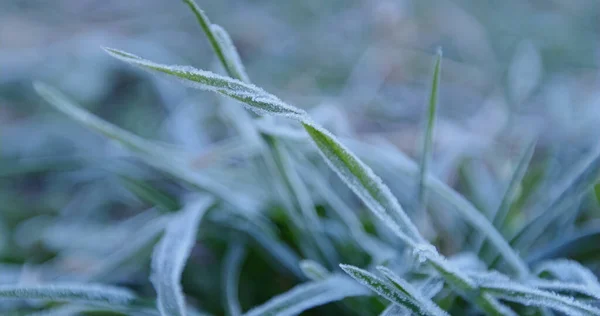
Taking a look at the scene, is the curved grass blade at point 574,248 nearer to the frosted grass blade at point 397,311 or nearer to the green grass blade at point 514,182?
the green grass blade at point 514,182

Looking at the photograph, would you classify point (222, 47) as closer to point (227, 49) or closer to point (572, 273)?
point (227, 49)

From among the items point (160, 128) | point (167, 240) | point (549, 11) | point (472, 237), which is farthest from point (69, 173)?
point (549, 11)

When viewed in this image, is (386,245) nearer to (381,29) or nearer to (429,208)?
(429,208)

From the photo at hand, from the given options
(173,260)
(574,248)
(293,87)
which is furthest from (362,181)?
(293,87)

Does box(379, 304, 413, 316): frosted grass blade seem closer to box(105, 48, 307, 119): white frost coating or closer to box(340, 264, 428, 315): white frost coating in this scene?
box(340, 264, 428, 315): white frost coating

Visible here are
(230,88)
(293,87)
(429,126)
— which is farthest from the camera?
(293,87)
